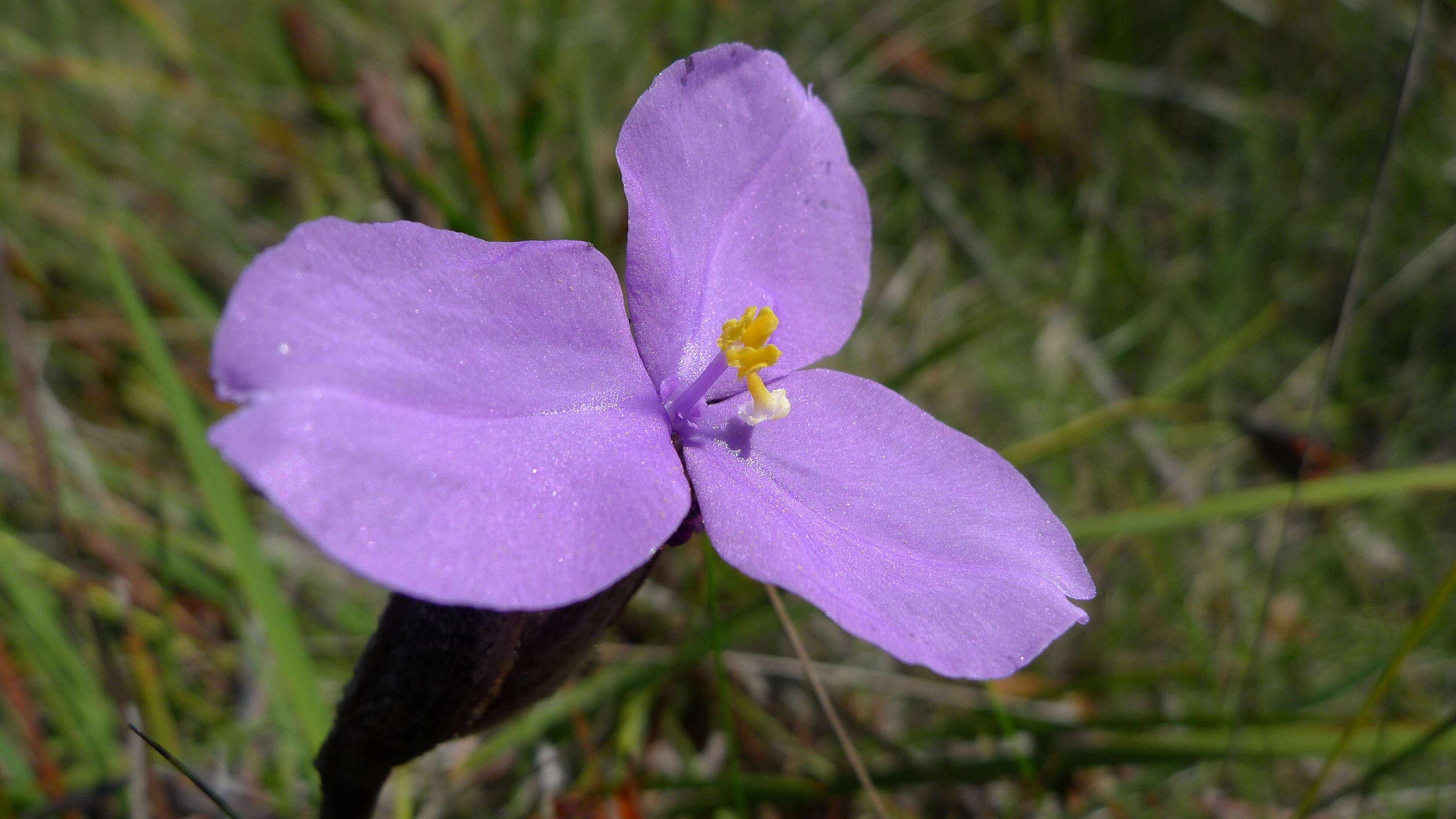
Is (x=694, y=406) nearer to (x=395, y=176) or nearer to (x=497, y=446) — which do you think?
(x=497, y=446)

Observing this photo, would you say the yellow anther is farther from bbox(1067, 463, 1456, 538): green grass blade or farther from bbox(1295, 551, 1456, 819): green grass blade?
bbox(1295, 551, 1456, 819): green grass blade

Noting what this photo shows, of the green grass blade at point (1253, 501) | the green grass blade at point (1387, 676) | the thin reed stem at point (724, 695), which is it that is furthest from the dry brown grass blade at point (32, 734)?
the green grass blade at point (1387, 676)

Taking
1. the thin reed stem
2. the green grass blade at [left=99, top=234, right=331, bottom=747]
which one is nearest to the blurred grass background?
the green grass blade at [left=99, top=234, right=331, bottom=747]

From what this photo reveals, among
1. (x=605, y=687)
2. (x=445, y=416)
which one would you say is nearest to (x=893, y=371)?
(x=605, y=687)

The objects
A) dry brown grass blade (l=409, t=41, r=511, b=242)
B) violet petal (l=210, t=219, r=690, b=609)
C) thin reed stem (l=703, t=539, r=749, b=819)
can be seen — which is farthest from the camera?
dry brown grass blade (l=409, t=41, r=511, b=242)

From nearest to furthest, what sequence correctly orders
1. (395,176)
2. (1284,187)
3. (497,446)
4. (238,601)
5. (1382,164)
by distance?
(497,446)
(1382,164)
(238,601)
(395,176)
(1284,187)

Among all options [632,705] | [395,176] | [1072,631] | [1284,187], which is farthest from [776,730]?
[1284,187]
